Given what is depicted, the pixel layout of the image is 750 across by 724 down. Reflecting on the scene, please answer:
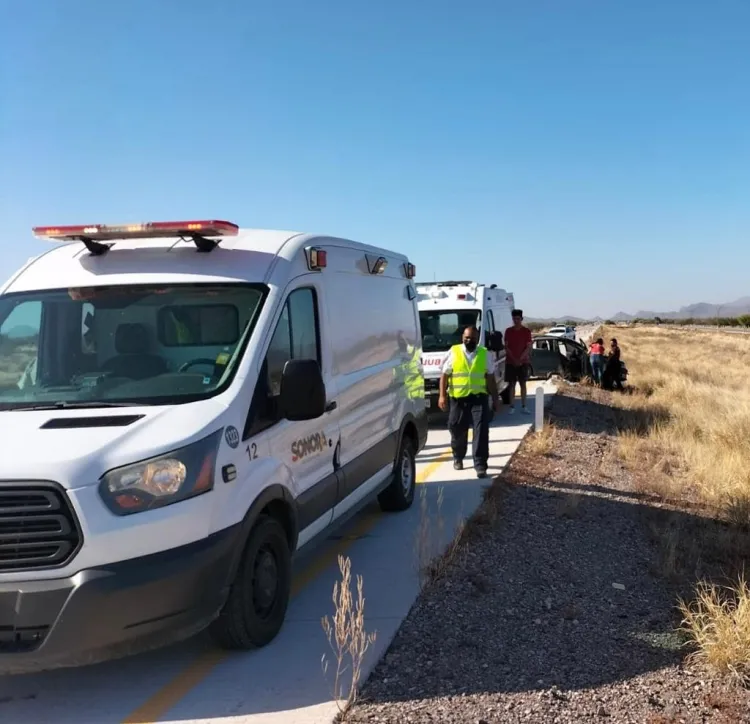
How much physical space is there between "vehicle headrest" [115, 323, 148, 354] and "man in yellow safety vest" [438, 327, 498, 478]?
4.73 m

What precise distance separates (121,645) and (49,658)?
0.31m

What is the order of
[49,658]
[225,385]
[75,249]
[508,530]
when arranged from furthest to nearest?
1. [508,530]
2. [75,249]
3. [225,385]
4. [49,658]

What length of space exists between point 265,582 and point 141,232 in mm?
2293

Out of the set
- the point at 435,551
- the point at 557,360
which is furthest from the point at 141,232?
the point at 557,360

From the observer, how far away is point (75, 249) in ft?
16.6

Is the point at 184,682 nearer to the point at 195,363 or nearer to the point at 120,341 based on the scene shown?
the point at 195,363

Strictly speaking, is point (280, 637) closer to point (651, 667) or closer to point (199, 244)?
point (651, 667)

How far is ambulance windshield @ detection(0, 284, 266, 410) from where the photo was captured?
14.1 feet

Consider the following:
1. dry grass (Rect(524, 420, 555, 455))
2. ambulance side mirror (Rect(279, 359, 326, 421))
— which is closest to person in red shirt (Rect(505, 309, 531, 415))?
dry grass (Rect(524, 420, 555, 455))

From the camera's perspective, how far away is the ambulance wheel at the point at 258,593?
412cm

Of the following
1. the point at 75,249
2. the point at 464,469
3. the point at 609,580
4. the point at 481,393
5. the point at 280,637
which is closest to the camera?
the point at 280,637

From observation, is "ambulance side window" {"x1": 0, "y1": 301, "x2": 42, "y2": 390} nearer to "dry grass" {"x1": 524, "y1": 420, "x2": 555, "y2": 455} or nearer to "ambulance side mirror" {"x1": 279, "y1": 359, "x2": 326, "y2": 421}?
"ambulance side mirror" {"x1": 279, "y1": 359, "x2": 326, "y2": 421}

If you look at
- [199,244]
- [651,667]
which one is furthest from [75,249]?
[651,667]

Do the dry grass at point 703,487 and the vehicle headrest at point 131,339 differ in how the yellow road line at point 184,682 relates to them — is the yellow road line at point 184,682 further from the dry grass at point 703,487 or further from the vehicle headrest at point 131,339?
the dry grass at point 703,487
